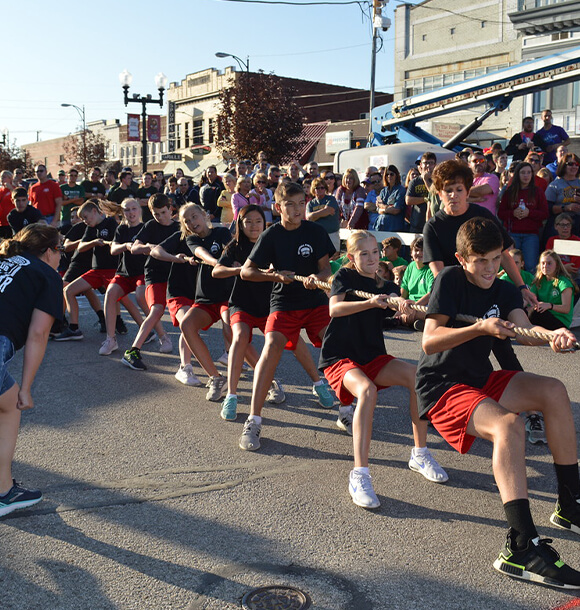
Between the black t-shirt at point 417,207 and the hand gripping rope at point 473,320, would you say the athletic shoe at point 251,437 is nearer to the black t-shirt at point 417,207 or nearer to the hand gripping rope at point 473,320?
the hand gripping rope at point 473,320

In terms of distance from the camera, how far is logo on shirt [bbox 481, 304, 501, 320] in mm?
3809

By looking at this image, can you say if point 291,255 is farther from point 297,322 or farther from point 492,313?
point 492,313

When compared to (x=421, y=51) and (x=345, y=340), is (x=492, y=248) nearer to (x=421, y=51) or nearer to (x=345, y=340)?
(x=345, y=340)

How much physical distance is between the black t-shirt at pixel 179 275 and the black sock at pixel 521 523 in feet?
14.8

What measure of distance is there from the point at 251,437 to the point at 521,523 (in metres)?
2.25

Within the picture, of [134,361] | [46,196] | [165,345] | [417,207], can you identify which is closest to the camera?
[134,361]

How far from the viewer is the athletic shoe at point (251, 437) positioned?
5008mm

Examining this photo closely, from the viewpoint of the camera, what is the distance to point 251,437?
504 cm

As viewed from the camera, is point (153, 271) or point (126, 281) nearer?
point (153, 271)

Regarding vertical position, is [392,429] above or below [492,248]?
below

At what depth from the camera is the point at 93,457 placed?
16.0 ft

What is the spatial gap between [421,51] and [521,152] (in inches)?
1083

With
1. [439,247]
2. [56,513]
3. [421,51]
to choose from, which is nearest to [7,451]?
[56,513]

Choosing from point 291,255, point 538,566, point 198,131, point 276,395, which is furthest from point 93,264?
point 198,131
